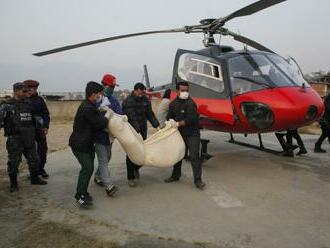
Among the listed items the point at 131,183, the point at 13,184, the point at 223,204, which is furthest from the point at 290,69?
the point at 13,184

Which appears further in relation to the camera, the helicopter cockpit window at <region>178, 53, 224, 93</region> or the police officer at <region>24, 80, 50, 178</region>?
the helicopter cockpit window at <region>178, 53, 224, 93</region>

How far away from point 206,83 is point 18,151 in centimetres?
404

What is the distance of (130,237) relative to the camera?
16.2 ft

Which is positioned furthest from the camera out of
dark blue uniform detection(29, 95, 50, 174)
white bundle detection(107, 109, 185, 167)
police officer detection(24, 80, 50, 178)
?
dark blue uniform detection(29, 95, 50, 174)

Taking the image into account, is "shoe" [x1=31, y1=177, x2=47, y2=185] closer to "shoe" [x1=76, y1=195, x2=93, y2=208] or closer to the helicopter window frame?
"shoe" [x1=76, y1=195, x2=93, y2=208]

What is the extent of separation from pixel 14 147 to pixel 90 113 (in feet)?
6.45

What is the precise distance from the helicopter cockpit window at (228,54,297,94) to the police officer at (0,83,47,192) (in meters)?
3.93

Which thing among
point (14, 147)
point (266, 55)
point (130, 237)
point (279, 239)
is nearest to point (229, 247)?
point (279, 239)

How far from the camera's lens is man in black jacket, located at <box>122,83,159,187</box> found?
7.52 metres

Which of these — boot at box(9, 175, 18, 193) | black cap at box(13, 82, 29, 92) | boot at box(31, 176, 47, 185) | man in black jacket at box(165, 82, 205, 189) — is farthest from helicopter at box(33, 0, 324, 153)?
boot at box(9, 175, 18, 193)

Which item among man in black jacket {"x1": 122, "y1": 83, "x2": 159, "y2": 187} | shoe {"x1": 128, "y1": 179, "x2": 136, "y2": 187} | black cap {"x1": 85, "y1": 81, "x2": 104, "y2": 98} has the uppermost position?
black cap {"x1": 85, "y1": 81, "x2": 104, "y2": 98}

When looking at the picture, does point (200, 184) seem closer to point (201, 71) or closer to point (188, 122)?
point (188, 122)

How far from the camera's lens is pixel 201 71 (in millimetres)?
9180

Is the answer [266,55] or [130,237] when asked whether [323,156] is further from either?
[130,237]
